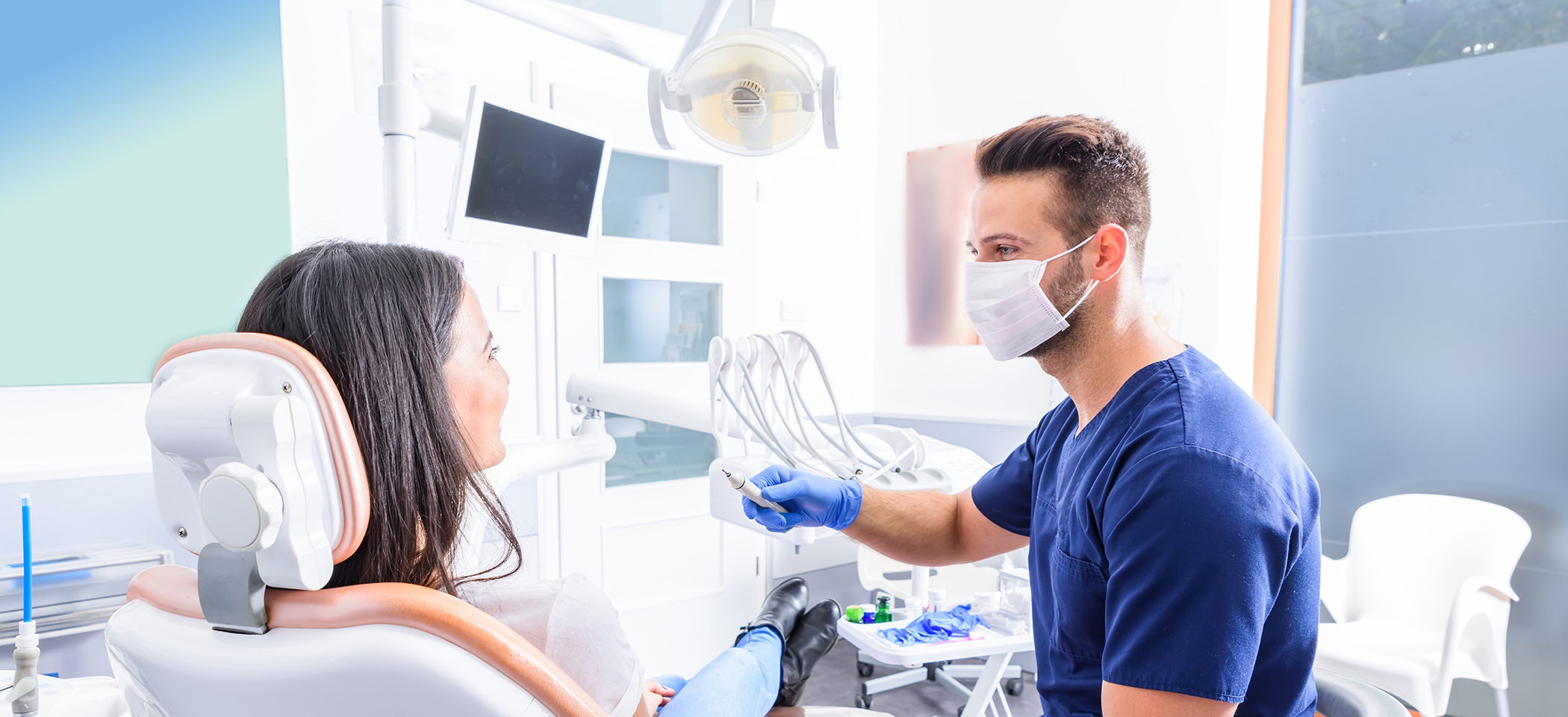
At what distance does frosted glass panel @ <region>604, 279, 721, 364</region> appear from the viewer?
294 cm

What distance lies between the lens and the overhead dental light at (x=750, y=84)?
46.8 inches

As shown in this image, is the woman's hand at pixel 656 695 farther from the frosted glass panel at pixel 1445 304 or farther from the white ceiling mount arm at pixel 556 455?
the frosted glass panel at pixel 1445 304

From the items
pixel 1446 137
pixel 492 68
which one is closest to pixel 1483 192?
pixel 1446 137

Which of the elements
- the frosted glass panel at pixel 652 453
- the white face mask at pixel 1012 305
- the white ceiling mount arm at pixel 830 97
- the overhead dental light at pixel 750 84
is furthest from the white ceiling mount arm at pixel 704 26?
the frosted glass panel at pixel 652 453

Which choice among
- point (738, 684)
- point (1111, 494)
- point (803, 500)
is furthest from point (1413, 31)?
point (738, 684)

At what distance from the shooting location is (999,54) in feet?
10.9

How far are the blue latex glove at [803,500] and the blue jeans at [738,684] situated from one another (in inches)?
8.7

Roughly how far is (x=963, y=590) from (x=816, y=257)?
1582 mm

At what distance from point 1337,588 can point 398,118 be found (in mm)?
3027

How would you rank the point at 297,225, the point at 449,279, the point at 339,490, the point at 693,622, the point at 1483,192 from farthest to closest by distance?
1. the point at 693,622
2. the point at 1483,192
3. the point at 297,225
4. the point at 449,279
5. the point at 339,490

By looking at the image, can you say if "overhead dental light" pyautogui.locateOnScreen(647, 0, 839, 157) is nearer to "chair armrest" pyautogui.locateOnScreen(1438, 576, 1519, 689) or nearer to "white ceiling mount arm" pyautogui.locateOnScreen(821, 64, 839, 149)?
"white ceiling mount arm" pyautogui.locateOnScreen(821, 64, 839, 149)

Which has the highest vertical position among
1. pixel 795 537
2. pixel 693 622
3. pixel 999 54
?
pixel 999 54

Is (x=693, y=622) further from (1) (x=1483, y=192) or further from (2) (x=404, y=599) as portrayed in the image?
(1) (x=1483, y=192)

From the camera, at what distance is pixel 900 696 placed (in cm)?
306
